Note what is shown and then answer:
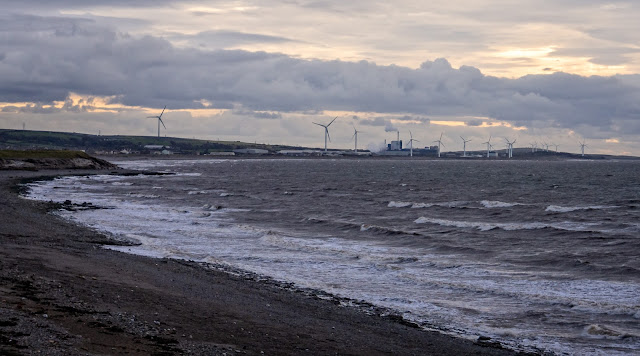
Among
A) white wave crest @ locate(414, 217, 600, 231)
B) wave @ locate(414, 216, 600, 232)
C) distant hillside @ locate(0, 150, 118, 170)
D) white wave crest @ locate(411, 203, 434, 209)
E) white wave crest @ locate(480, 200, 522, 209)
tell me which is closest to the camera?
wave @ locate(414, 216, 600, 232)

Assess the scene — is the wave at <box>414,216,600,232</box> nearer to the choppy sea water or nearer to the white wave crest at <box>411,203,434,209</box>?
the choppy sea water

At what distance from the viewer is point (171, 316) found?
19016 mm

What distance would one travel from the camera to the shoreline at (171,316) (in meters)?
15.4

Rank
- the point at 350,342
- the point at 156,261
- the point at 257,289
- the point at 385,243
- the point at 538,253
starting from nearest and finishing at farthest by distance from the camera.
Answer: the point at 350,342 → the point at 257,289 → the point at 156,261 → the point at 538,253 → the point at 385,243

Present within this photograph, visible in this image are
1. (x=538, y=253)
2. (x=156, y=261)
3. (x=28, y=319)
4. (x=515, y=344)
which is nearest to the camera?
(x=28, y=319)

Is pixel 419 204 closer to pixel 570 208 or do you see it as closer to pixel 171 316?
pixel 570 208

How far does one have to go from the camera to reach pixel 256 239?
4378 centimetres

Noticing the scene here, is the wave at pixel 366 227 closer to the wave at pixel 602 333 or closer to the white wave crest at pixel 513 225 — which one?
the white wave crest at pixel 513 225

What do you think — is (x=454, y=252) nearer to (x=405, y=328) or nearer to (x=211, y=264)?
(x=211, y=264)

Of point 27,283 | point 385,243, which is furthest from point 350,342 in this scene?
point 385,243

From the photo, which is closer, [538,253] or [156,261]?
[156,261]

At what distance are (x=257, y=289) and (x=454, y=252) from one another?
1682cm

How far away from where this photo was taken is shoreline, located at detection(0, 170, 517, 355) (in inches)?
605

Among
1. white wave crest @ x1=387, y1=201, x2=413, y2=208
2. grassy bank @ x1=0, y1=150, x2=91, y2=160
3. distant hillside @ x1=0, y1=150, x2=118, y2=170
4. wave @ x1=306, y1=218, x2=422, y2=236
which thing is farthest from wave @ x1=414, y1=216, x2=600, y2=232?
grassy bank @ x1=0, y1=150, x2=91, y2=160
